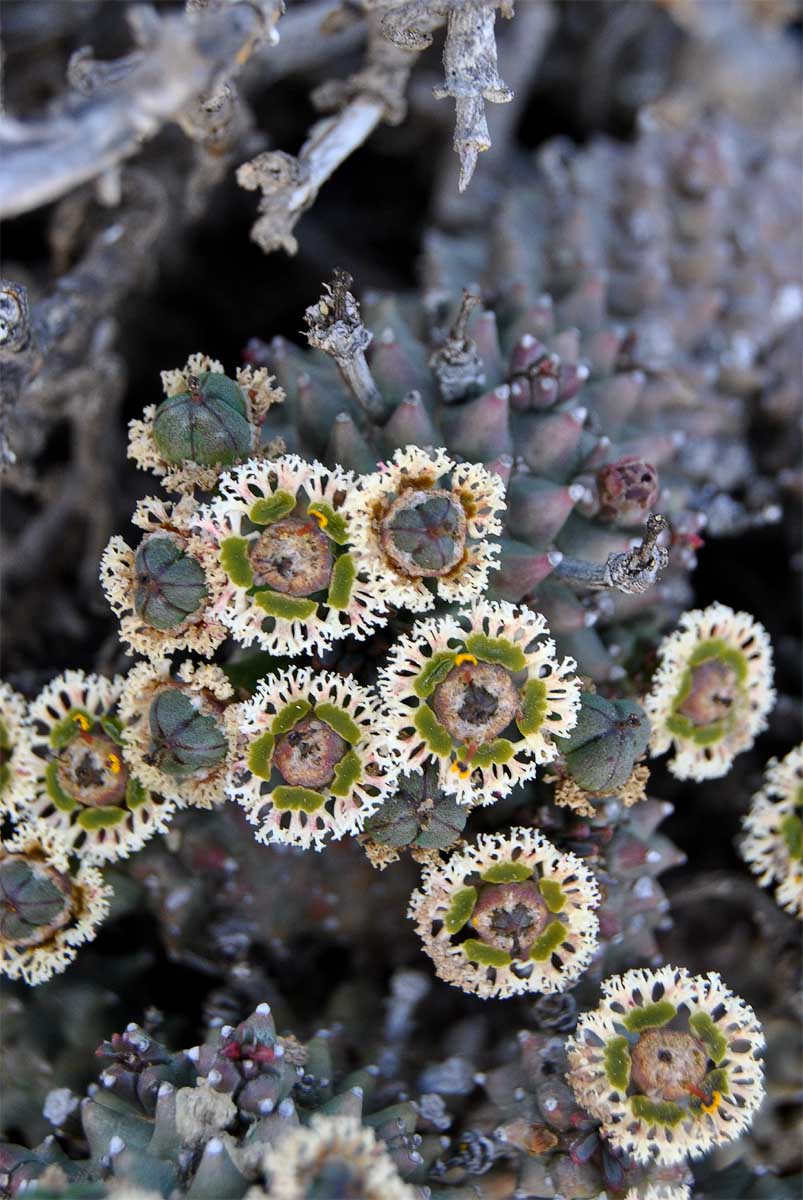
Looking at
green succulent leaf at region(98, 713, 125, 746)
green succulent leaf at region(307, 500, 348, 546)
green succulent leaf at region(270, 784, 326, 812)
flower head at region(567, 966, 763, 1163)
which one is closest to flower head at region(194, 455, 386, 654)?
green succulent leaf at region(307, 500, 348, 546)

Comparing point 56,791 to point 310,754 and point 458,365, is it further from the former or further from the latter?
point 458,365

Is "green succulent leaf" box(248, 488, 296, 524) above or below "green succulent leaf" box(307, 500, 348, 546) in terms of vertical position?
above

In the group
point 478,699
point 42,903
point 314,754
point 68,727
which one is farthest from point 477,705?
point 42,903

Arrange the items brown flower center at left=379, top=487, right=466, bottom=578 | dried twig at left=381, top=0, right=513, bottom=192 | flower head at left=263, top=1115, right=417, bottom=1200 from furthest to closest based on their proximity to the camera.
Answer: dried twig at left=381, top=0, right=513, bottom=192
brown flower center at left=379, top=487, right=466, bottom=578
flower head at left=263, top=1115, right=417, bottom=1200

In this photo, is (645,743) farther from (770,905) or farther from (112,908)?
(112,908)

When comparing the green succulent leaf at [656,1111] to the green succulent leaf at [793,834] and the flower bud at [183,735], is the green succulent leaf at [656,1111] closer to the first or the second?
the green succulent leaf at [793,834]

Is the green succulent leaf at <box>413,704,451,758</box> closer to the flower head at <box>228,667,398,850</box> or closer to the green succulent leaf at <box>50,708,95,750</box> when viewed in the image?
the flower head at <box>228,667,398,850</box>

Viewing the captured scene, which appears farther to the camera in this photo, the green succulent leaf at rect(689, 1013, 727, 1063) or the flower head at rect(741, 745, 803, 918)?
the flower head at rect(741, 745, 803, 918)
